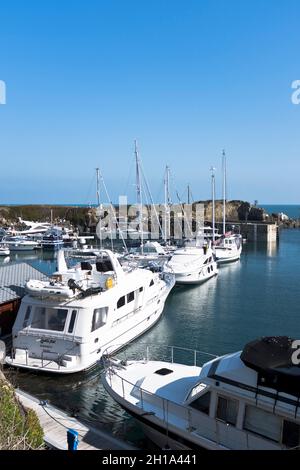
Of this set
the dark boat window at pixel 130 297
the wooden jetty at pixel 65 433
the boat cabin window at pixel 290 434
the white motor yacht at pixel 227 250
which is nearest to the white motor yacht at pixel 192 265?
the white motor yacht at pixel 227 250

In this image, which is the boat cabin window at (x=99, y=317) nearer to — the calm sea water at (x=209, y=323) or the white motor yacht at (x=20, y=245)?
the calm sea water at (x=209, y=323)

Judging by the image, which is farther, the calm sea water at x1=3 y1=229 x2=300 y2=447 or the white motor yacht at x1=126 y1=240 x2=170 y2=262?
the white motor yacht at x1=126 y1=240 x2=170 y2=262

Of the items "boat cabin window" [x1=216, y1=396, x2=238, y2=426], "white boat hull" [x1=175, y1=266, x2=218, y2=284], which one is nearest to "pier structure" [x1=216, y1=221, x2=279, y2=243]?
"white boat hull" [x1=175, y1=266, x2=218, y2=284]

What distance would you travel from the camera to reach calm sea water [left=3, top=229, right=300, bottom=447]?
50.7 feet

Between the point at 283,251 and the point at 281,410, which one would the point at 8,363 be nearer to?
the point at 281,410

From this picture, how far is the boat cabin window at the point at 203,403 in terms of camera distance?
10.8 meters

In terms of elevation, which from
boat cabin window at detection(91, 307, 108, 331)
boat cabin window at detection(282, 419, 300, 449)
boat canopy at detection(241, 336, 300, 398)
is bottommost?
boat cabin window at detection(282, 419, 300, 449)

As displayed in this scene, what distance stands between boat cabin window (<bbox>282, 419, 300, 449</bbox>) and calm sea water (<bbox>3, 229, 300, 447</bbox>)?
442 cm

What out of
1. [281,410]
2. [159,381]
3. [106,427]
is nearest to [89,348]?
[106,427]

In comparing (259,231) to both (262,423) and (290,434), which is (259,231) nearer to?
(262,423)

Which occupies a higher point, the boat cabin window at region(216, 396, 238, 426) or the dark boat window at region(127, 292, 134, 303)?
the dark boat window at region(127, 292, 134, 303)

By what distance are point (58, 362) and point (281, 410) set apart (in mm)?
10254

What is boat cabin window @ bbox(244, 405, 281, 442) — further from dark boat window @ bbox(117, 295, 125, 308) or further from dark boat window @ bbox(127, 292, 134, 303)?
dark boat window @ bbox(127, 292, 134, 303)

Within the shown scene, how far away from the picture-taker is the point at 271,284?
135 feet
